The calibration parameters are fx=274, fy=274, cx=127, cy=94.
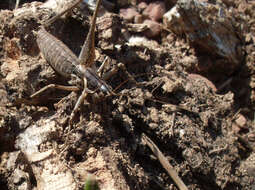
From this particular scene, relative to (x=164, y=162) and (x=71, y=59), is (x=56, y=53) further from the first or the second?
(x=164, y=162)

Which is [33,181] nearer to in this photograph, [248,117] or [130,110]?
[130,110]

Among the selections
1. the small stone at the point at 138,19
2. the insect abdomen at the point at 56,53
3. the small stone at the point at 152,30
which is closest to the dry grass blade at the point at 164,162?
the insect abdomen at the point at 56,53

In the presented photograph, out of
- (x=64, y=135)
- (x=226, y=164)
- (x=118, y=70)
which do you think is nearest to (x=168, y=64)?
(x=118, y=70)

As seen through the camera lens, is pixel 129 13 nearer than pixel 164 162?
No

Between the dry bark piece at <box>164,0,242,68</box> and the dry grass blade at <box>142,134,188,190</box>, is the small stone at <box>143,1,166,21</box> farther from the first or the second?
the dry grass blade at <box>142,134,188,190</box>

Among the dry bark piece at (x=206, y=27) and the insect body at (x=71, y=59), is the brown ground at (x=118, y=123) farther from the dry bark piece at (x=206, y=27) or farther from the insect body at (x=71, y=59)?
the dry bark piece at (x=206, y=27)

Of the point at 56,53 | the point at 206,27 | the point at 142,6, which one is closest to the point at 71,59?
the point at 56,53

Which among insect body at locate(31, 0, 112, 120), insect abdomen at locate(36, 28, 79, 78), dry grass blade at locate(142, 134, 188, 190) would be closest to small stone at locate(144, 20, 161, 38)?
insect body at locate(31, 0, 112, 120)
